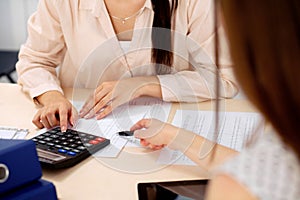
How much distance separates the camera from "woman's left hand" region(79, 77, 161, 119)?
1305 millimetres

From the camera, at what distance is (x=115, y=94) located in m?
1.35

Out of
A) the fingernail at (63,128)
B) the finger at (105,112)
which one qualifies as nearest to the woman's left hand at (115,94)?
the finger at (105,112)

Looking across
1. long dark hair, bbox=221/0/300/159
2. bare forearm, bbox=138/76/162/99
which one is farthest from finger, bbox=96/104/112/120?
long dark hair, bbox=221/0/300/159

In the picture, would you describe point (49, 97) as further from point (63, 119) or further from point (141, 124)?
point (141, 124)

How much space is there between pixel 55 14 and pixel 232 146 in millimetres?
697

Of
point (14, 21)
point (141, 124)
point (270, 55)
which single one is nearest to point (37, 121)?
point (141, 124)

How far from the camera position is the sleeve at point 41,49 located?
4.86 feet

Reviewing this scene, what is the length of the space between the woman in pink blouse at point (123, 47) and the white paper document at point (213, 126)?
0.35 ft

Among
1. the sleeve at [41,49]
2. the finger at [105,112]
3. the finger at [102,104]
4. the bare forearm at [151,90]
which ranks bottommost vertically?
the finger at [105,112]

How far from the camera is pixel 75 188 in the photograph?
3.23ft

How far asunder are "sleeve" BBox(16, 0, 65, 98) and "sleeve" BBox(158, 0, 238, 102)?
34 centimetres

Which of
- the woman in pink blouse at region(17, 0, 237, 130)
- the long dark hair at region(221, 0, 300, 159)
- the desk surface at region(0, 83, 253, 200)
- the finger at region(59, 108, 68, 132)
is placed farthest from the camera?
the woman in pink blouse at region(17, 0, 237, 130)

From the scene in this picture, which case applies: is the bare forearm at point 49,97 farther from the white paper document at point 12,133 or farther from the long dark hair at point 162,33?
the long dark hair at point 162,33

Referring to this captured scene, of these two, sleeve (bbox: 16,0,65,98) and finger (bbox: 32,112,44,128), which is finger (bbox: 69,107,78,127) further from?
sleeve (bbox: 16,0,65,98)
